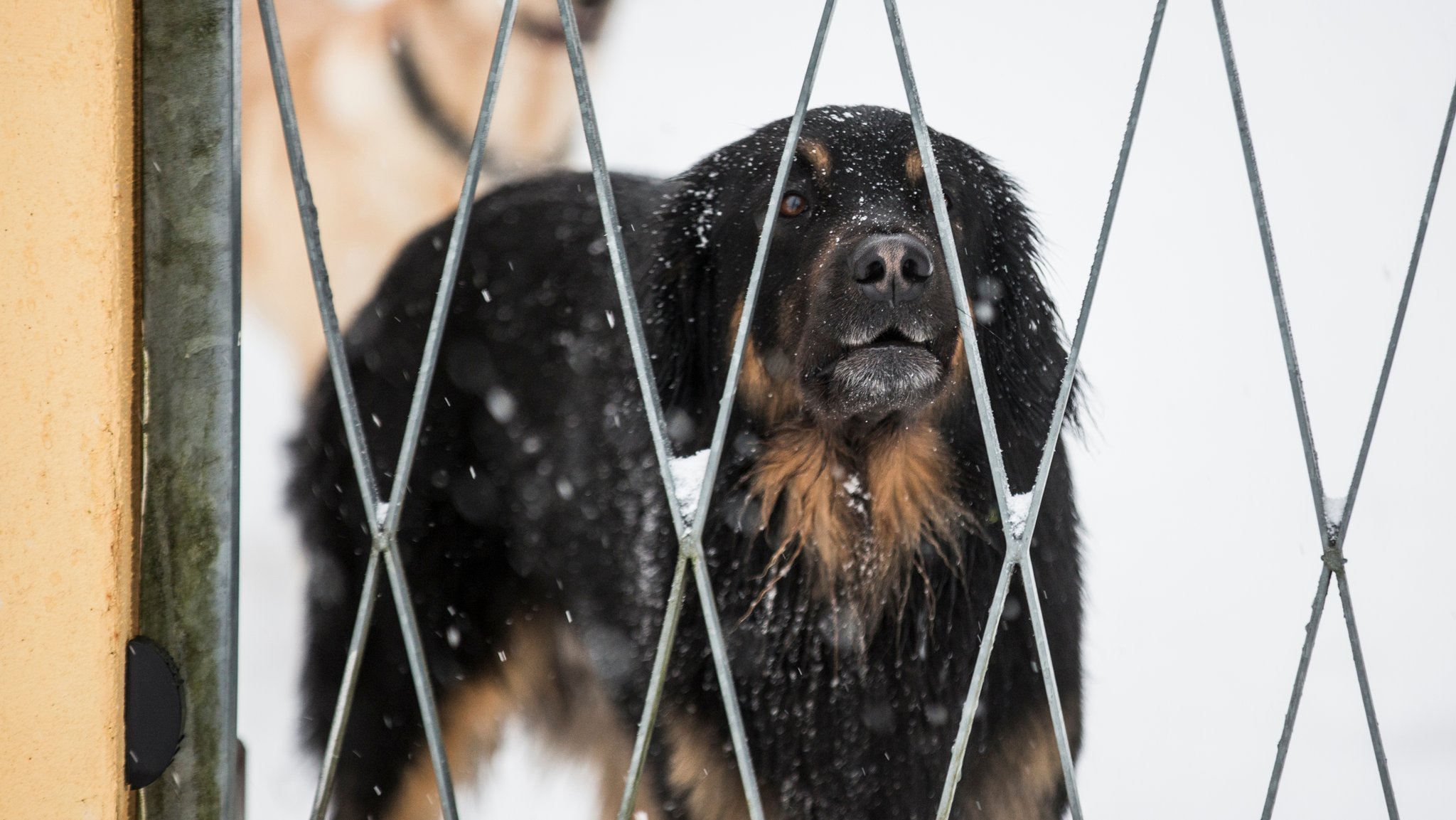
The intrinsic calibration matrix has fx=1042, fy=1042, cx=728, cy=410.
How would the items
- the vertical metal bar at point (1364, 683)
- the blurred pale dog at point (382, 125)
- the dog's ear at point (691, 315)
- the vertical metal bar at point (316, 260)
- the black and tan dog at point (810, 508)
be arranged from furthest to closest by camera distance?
the blurred pale dog at point (382, 125)
the dog's ear at point (691, 315)
the black and tan dog at point (810, 508)
the vertical metal bar at point (316, 260)
the vertical metal bar at point (1364, 683)

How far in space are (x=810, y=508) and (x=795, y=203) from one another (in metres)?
0.73

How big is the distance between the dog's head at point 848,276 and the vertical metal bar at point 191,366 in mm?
1219

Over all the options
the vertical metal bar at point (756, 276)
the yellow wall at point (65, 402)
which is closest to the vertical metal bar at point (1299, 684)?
the vertical metal bar at point (756, 276)

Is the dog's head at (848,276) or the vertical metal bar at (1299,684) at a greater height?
the dog's head at (848,276)

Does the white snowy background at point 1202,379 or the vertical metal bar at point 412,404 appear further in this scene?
the white snowy background at point 1202,379

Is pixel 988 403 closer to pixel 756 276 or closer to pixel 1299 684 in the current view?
pixel 756 276

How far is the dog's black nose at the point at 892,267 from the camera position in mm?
2090

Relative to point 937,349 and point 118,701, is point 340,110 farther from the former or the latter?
point 118,701

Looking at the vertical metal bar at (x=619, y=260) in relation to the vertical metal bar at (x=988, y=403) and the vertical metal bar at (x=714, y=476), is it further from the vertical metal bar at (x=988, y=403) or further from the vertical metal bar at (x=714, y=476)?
the vertical metal bar at (x=988, y=403)

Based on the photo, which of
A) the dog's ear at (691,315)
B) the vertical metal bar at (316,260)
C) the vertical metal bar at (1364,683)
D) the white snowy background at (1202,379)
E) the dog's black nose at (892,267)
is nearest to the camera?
the vertical metal bar at (1364,683)

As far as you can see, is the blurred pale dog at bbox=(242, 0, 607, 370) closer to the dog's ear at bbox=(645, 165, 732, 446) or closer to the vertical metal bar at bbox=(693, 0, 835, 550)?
the dog's ear at bbox=(645, 165, 732, 446)

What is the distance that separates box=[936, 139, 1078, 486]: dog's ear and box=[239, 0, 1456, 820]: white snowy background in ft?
0.85

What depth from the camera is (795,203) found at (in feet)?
8.02

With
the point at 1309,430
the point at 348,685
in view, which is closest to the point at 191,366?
the point at 348,685
